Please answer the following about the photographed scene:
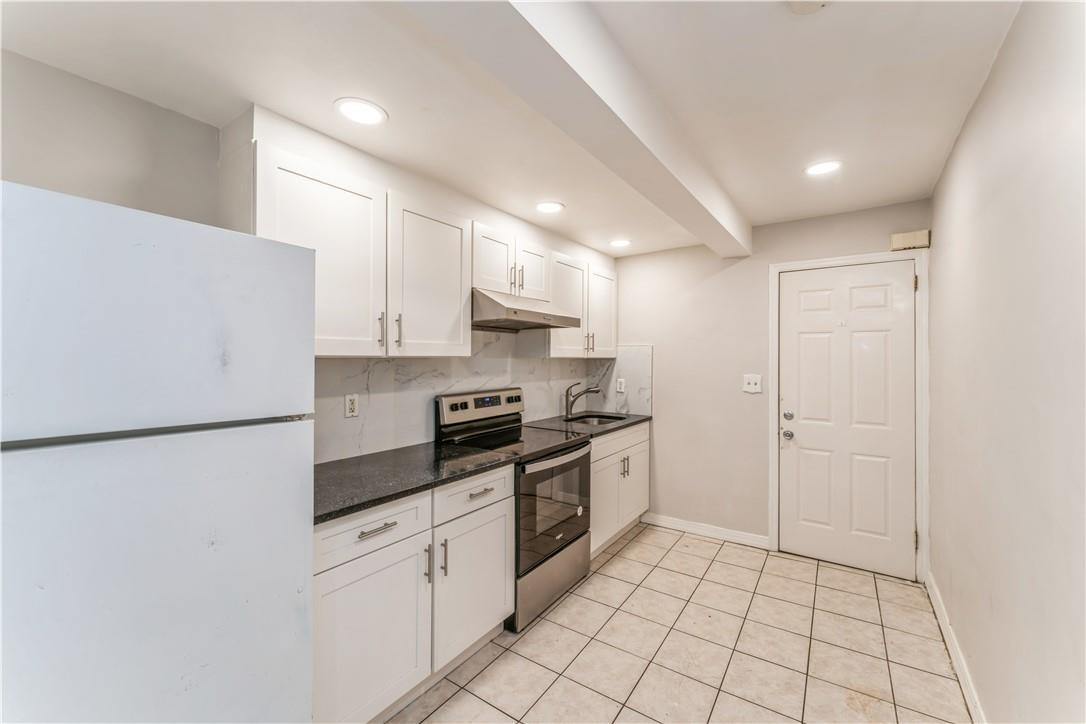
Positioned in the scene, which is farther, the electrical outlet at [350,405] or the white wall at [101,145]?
the electrical outlet at [350,405]

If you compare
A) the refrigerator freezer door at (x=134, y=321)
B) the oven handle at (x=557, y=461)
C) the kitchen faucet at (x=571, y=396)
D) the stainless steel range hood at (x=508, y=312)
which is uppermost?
the stainless steel range hood at (x=508, y=312)

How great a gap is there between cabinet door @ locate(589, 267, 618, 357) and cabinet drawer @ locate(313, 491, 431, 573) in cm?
212

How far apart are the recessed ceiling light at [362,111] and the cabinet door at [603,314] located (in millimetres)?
2127

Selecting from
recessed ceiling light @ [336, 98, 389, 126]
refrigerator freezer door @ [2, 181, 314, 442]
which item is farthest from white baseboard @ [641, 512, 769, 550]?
recessed ceiling light @ [336, 98, 389, 126]

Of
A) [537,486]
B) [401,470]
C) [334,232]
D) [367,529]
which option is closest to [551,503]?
[537,486]

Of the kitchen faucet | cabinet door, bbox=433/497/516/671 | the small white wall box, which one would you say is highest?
the small white wall box

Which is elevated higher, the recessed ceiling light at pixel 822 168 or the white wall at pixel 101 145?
the recessed ceiling light at pixel 822 168

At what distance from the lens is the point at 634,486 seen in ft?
11.7

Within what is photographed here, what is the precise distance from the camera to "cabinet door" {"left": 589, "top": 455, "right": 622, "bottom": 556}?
3.03 m

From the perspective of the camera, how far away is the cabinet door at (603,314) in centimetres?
365

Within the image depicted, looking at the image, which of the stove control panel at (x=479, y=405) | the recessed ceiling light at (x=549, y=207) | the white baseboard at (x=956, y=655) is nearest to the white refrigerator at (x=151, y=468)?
the stove control panel at (x=479, y=405)

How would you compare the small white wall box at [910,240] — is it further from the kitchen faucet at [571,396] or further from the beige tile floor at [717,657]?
the kitchen faucet at [571,396]

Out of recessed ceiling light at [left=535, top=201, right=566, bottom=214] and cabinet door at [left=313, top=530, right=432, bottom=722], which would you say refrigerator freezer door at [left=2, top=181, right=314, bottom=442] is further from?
recessed ceiling light at [left=535, top=201, right=566, bottom=214]

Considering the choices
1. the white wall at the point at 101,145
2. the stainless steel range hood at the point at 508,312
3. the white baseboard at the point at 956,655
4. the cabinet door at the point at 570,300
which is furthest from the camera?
the cabinet door at the point at 570,300
